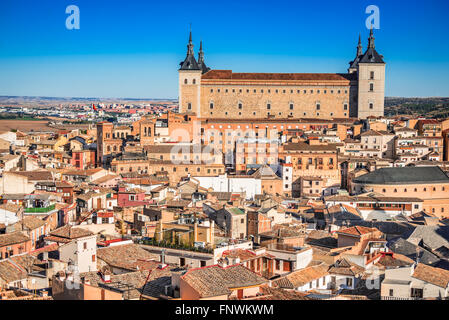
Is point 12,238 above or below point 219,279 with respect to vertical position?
below

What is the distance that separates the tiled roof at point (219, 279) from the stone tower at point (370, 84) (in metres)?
32.5

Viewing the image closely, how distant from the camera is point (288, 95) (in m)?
39.2

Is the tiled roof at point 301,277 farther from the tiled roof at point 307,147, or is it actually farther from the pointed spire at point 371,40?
the pointed spire at point 371,40

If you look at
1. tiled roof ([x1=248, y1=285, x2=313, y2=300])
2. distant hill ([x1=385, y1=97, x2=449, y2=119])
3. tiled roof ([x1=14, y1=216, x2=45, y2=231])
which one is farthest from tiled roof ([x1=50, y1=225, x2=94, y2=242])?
distant hill ([x1=385, y1=97, x2=449, y2=119])

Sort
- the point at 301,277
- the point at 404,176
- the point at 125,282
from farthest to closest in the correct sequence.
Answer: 1. the point at 404,176
2. the point at 301,277
3. the point at 125,282

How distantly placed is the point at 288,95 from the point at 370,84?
5.33m

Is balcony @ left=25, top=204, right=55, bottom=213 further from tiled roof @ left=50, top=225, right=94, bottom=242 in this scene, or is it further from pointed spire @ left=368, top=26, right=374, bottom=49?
pointed spire @ left=368, top=26, right=374, bottom=49

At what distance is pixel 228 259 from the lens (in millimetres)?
8172

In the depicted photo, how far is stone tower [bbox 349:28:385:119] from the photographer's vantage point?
3844 cm

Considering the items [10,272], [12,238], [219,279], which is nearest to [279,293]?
[219,279]

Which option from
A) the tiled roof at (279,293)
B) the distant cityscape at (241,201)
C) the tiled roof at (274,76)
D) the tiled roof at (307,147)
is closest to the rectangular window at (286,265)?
the distant cityscape at (241,201)

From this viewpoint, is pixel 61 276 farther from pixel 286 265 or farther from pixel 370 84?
pixel 370 84

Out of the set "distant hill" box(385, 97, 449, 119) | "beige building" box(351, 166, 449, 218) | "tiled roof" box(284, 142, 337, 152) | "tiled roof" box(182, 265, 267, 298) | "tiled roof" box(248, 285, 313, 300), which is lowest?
"beige building" box(351, 166, 449, 218)
